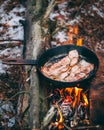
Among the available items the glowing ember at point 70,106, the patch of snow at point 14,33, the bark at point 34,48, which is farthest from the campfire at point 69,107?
the patch of snow at point 14,33

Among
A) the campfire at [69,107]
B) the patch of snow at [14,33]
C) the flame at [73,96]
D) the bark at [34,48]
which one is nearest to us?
the bark at [34,48]

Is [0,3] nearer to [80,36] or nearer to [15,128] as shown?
[80,36]

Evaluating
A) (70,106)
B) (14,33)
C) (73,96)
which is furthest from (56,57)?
(14,33)

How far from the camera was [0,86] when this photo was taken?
5898 millimetres

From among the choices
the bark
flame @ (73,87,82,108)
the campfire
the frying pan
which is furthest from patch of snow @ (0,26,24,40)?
flame @ (73,87,82,108)

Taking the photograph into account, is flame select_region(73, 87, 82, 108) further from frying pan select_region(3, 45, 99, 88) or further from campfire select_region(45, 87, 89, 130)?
frying pan select_region(3, 45, 99, 88)

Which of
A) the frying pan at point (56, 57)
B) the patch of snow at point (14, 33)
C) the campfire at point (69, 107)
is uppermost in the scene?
the patch of snow at point (14, 33)

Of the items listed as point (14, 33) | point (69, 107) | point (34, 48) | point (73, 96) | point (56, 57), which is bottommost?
point (69, 107)

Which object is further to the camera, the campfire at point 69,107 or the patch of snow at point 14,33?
the patch of snow at point 14,33

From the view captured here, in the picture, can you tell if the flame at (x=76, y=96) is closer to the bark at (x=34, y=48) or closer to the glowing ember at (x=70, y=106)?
the glowing ember at (x=70, y=106)

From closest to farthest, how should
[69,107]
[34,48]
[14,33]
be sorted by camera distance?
[69,107] < [34,48] < [14,33]

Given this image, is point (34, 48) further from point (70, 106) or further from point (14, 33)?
point (14, 33)

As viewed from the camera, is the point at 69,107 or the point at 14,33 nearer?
the point at 69,107

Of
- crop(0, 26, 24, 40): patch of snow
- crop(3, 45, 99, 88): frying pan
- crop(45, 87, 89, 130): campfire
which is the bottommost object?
crop(45, 87, 89, 130): campfire
